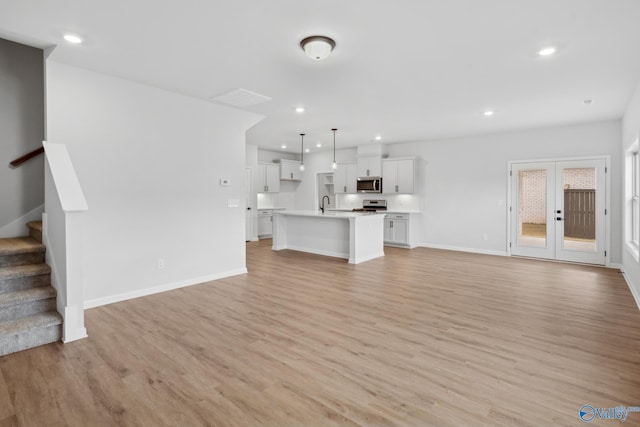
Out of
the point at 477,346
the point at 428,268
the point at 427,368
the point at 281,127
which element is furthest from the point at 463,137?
the point at 427,368

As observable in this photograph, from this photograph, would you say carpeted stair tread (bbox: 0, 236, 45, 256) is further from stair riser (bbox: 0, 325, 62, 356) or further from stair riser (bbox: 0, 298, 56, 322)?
stair riser (bbox: 0, 325, 62, 356)

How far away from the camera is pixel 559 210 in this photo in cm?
652

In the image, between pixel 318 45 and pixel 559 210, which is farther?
pixel 559 210

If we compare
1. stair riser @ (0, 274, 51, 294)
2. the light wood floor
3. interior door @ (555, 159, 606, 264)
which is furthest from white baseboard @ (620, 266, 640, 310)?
stair riser @ (0, 274, 51, 294)

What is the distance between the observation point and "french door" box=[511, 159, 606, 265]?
20.3ft

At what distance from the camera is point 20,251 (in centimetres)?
330

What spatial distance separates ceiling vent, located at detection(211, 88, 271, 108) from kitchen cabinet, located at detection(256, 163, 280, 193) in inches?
Answer: 178

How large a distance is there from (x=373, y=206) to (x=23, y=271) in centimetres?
755

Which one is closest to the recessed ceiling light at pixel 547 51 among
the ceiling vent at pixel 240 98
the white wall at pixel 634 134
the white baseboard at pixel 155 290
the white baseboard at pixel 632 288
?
the white wall at pixel 634 134

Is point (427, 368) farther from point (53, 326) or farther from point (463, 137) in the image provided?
point (463, 137)

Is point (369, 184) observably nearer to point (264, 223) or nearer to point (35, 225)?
point (264, 223)

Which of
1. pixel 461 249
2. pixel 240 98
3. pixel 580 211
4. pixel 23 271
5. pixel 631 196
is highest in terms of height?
pixel 240 98

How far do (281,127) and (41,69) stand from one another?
3775 mm

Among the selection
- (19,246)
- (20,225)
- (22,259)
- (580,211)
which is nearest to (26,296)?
(22,259)
